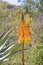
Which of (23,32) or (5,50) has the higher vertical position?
(23,32)

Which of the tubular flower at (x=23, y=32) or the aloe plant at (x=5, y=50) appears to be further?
the aloe plant at (x=5, y=50)

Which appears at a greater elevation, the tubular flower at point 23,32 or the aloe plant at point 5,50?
the tubular flower at point 23,32

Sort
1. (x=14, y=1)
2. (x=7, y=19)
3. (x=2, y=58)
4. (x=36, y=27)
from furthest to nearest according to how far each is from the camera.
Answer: (x=14, y=1) < (x=7, y=19) < (x=36, y=27) < (x=2, y=58)

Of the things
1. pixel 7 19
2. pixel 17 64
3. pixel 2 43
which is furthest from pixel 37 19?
pixel 2 43

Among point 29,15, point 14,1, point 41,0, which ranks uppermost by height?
point 41,0

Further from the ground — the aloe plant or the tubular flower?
the tubular flower

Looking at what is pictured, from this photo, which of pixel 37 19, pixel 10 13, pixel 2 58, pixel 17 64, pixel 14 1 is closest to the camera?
pixel 2 58

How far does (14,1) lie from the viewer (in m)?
25.3

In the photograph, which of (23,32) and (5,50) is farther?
(5,50)

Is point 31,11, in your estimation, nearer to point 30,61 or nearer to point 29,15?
point 29,15

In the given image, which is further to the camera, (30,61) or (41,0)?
(41,0)

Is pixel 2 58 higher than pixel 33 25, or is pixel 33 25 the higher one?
pixel 2 58

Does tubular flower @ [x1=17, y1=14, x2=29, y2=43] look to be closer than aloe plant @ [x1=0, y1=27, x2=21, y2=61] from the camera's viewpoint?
Yes

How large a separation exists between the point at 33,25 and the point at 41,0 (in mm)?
1159
